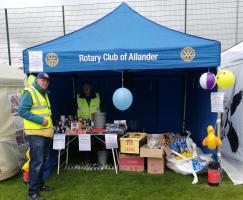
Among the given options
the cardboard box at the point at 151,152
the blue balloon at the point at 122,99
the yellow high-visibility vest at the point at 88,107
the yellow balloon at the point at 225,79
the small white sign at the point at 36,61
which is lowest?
the cardboard box at the point at 151,152

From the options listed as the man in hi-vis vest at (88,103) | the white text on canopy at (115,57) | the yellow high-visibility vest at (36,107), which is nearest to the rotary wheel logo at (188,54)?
the white text on canopy at (115,57)

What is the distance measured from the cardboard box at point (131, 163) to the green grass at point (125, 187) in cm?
14

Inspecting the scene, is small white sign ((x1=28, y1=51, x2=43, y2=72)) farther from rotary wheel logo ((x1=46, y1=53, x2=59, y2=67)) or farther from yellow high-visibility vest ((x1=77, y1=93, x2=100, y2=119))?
yellow high-visibility vest ((x1=77, y1=93, x2=100, y2=119))

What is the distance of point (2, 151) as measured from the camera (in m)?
4.96

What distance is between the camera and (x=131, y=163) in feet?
17.2

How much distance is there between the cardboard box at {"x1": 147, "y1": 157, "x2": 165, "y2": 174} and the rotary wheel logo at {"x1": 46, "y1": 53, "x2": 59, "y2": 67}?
2.15 metres

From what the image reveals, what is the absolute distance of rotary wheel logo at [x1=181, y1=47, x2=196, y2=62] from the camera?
446 cm

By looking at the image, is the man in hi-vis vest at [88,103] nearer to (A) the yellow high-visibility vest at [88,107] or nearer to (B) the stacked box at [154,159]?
(A) the yellow high-visibility vest at [88,107]

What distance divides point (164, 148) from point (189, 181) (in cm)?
67

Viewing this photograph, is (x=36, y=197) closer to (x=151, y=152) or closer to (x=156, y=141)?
(x=151, y=152)

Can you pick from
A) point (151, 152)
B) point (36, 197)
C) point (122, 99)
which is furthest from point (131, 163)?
point (36, 197)

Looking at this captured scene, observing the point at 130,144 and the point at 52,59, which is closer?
the point at 52,59

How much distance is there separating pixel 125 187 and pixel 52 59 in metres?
2.17

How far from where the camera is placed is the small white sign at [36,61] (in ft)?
15.1
